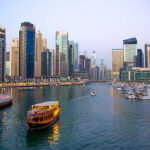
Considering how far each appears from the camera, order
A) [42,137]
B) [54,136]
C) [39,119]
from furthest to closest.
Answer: [39,119] → [54,136] → [42,137]

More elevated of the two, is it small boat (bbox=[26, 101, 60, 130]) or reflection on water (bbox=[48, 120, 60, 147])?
small boat (bbox=[26, 101, 60, 130])

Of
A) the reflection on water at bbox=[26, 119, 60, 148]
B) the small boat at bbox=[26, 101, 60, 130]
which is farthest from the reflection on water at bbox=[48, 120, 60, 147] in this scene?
the small boat at bbox=[26, 101, 60, 130]

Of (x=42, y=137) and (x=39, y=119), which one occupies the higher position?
(x=39, y=119)

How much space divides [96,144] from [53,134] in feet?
35.5

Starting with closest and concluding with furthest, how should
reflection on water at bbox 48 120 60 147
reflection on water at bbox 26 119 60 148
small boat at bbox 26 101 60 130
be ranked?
reflection on water at bbox 26 119 60 148, reflection on water at bbox 48 120 60 147, small boat at bbox 26 101 60 130

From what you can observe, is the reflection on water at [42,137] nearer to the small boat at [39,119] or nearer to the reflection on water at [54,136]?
the reflection on water at [54,136]

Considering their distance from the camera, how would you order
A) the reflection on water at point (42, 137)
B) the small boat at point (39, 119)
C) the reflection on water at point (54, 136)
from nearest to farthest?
the reflection on water at point (42, 137) < the reflection on water at point (54, 136) < the small boat at point (39, 119)

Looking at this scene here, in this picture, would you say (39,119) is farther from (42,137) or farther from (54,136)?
(54,136)

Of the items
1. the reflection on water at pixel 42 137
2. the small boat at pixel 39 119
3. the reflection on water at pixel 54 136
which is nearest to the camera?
the reflection on water at pixel 42 137

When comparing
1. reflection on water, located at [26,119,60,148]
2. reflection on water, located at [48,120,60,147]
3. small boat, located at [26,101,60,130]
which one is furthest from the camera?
small boat, located at [26,101,60,130]

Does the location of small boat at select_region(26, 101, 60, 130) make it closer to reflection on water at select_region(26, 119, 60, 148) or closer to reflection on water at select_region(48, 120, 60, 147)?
reflection on water at select_region(26, 119, 60, 148)

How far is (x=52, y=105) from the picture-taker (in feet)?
183

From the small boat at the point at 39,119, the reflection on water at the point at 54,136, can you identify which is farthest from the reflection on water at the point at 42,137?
the small boat at the point at 39,119

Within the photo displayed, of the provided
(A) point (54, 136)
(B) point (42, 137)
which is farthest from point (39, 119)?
(A) point (54, 136)
